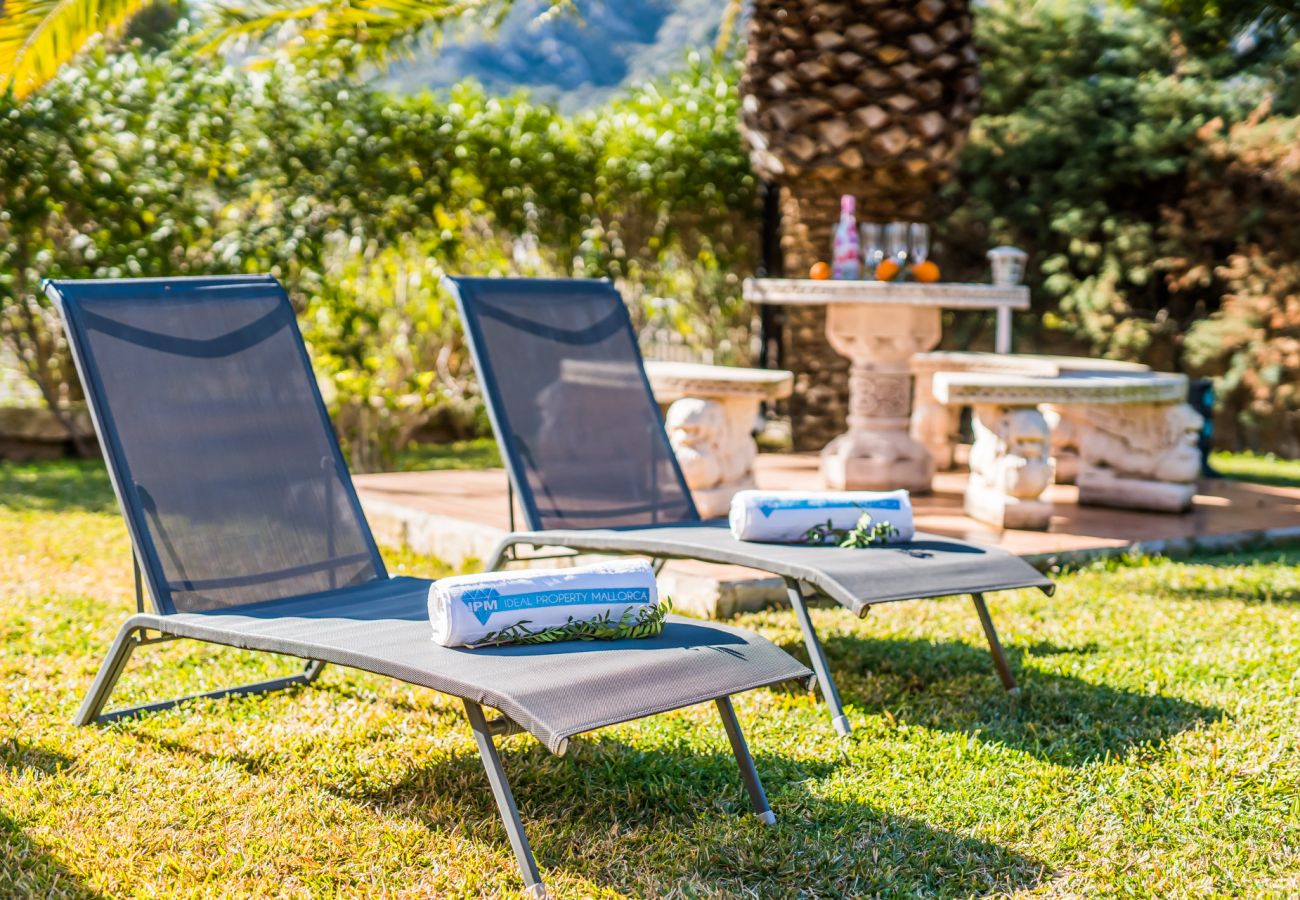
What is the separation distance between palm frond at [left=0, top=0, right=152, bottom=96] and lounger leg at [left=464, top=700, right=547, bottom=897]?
16.8ft

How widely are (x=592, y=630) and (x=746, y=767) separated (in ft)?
1.43

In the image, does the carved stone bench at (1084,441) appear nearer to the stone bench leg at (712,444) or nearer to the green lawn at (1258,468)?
the stone bench leg at (712,444)

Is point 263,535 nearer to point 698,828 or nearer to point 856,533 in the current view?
point 698,828

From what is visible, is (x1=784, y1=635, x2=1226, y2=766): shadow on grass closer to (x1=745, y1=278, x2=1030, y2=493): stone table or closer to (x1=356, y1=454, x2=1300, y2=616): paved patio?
(x1=356, y1=454, x2=1300, y2=616): paved patio

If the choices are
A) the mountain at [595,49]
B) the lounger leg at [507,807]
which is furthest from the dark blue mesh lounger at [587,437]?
the mountain at [595,49]

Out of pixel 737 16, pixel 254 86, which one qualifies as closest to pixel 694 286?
pixel 737 16

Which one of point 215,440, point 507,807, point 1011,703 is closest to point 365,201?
point 215,440

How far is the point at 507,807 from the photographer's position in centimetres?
250

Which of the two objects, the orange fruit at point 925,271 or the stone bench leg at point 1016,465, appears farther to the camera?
the orange fruit at point 925,271

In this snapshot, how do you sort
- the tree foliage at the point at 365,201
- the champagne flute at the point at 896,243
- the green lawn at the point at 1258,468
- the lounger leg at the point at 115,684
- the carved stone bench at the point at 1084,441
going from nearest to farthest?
the lounger leg at the point at 115,684
the carved stone bench at the point at 1084,441
the champagne flute at the point at 896,243
the green lawn at the point at 1258,468
the tree foliage at the point at 365,201

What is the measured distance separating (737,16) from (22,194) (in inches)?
210

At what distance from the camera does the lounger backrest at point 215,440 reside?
3.29 meters

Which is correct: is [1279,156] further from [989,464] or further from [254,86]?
[254,86]

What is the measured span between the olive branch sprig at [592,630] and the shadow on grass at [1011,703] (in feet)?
3.18
